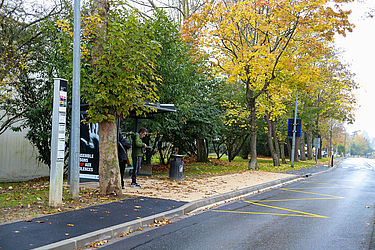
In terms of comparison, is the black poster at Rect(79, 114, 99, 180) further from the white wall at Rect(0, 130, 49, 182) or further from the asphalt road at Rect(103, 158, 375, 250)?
the white wall at Rect(0, 130, 49, 182)

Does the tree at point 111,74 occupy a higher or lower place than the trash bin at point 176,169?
higher

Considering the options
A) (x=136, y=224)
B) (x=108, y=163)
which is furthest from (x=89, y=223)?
(x=108, y=163)

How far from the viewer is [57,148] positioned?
Answer: 7.94m

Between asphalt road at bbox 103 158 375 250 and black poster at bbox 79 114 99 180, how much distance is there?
467 cm

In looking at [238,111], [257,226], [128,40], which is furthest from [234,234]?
[238,111]

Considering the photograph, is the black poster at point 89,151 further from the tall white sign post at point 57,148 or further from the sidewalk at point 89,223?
the tall white sign post at point 57,148

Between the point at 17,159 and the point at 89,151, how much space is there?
9.11m

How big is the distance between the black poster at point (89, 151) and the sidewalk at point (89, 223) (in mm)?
2936

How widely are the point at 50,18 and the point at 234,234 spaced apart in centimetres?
1399

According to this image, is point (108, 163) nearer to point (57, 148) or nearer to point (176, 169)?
point (57, 148)

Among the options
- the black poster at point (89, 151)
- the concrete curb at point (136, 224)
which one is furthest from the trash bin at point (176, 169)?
the black poster at point (89, 151)

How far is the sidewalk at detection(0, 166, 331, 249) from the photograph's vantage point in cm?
555

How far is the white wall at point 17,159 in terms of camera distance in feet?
61.1

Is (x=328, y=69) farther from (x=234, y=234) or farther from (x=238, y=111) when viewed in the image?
(x=234, y=234)
